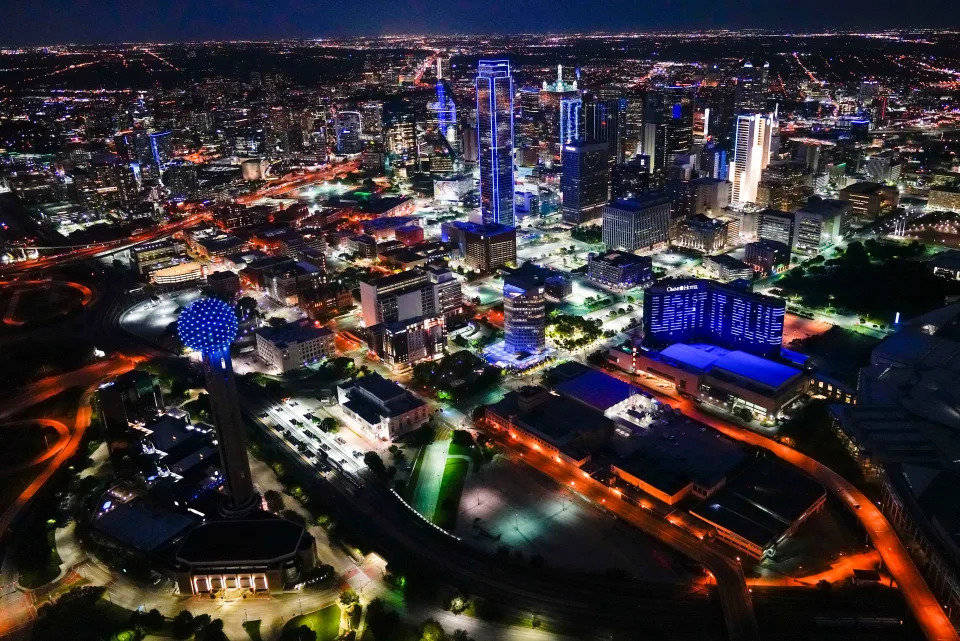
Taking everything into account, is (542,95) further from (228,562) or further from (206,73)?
(228,562)

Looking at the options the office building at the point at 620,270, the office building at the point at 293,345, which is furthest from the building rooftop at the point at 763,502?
the office building at the point at 293,345

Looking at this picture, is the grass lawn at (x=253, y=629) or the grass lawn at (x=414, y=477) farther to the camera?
the grass lawn at (x=414, y=477)

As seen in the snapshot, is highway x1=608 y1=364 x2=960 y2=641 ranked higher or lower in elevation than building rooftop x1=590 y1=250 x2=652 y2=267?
lower

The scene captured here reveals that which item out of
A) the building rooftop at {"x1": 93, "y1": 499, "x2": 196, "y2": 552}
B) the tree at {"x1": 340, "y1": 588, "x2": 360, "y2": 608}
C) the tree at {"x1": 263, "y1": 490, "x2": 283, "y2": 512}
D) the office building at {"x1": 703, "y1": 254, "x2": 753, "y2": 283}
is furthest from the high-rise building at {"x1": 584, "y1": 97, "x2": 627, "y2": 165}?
the tree at {"x1": 340, "y1": 588, "x2": 360, "y2": 608}

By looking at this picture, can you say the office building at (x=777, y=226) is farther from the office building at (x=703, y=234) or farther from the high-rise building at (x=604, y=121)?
the high-rise building at (x=604, y=121)

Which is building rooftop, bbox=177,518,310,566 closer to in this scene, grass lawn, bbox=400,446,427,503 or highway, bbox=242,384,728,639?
highway, bbox=242,384,728,639
